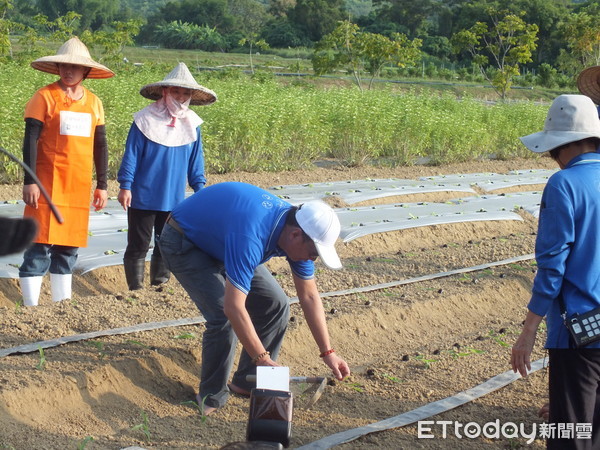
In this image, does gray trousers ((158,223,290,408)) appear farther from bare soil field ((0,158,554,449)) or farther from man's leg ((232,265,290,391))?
bare soil field ((0,158,554,449))

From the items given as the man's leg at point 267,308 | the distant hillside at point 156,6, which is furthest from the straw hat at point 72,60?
the distant hillside at point 156,6

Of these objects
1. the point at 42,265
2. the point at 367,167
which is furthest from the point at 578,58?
the point at 42,265

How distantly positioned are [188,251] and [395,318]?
88.0 inches

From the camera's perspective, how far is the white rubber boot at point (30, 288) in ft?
16.1

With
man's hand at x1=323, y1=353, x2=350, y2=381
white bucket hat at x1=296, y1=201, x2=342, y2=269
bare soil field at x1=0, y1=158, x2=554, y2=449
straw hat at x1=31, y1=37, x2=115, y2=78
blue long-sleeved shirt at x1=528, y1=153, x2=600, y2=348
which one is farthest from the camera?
straw hat at x1=31, y1=37, x2=115, y2=78

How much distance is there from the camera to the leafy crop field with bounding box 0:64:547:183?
9.34m

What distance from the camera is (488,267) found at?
6852 millimetres

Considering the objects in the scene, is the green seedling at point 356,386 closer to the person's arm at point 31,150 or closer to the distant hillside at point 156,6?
the person's arm at point 31,150

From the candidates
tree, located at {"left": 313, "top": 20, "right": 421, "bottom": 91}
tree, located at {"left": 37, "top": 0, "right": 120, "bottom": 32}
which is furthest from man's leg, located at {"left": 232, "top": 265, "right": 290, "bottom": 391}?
tree, located at {"left": 37, "top": 0, "right": 120, "bottom": 32}

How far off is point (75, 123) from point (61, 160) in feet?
0.79

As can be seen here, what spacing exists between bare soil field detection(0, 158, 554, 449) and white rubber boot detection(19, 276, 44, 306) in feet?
0.48

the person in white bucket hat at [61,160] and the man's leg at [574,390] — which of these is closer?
the man's leg at [574,390]

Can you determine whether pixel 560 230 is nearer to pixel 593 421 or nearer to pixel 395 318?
pixel 593 421

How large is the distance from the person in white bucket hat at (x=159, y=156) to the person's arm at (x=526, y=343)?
2.76 m
